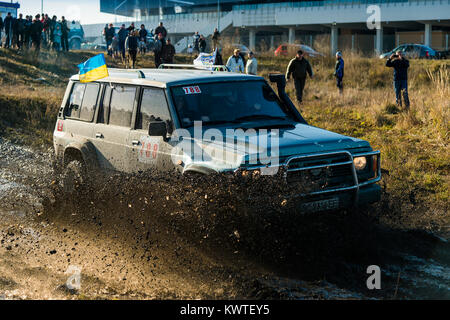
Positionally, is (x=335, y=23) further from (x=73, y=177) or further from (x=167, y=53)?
(x=73, y=177)

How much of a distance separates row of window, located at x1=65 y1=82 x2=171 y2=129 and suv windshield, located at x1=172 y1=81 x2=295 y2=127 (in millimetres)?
226

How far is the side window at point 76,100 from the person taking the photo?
886 centimetres

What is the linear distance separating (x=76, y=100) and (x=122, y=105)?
1.37 meters

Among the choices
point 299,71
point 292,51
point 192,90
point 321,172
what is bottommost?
point 321,172

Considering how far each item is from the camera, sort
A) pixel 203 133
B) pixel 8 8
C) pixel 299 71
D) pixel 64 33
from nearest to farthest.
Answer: pixel 203 133, pixel 299 71, pixel 64 33, pixel 8 8

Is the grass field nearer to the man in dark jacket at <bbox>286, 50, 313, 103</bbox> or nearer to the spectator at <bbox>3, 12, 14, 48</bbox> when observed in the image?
the man in dark jacket at <bbox>286, 50, 313, 103</bbox>

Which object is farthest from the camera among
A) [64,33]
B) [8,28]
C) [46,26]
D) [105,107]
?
[64,33]

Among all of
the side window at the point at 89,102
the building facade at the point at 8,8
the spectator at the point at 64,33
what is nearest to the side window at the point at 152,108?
the side window at the point at 89,102

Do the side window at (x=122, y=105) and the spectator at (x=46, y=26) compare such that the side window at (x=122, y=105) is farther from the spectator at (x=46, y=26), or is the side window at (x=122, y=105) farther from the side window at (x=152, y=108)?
the spectator at (x=46, y=26)

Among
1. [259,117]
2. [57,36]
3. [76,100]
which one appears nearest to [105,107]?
[76,100]

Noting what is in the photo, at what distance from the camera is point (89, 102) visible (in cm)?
861

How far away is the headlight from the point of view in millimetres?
6840
